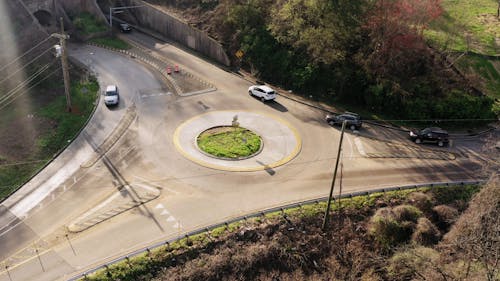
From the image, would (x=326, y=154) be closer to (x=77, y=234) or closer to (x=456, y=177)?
(x=456, y=177)

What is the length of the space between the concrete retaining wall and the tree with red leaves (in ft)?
67.5

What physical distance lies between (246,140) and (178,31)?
98.4 feet

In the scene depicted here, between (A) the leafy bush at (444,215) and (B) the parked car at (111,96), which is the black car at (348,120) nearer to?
(A) the leafy bush at (444,215)

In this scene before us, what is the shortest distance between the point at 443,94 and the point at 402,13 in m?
10.3

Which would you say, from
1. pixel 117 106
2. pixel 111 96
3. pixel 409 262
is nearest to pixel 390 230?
pixel 409 262

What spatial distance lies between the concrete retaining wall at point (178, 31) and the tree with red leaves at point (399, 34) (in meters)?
20.6

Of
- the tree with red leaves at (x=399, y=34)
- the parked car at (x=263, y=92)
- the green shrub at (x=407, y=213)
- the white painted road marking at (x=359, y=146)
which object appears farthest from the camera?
the parked car at (x=263, y=92)

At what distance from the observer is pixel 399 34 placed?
49.9 meters

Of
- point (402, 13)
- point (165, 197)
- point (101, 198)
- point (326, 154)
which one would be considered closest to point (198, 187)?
point (165, 197)

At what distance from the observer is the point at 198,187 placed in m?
37.9

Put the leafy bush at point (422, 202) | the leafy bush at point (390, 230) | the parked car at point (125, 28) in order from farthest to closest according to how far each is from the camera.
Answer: the parked car at point (125, 28)
the leafy bush at point (422, 202)
the leafy bush at point (390, 230)

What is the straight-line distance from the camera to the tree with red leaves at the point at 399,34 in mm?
49000

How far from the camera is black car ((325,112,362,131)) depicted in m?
46.2

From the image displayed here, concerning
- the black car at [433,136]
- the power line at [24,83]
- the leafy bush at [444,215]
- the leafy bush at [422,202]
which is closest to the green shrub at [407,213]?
the leafy bush at [422,202]
